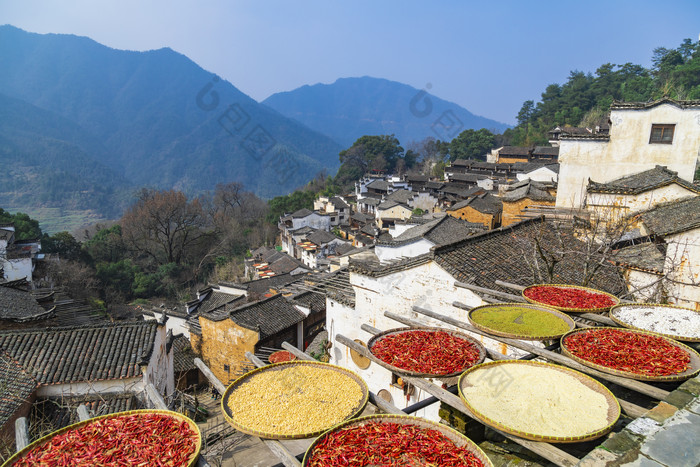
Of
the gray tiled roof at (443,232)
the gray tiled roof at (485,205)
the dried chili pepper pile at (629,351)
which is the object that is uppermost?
the dried chili pepper pile at (629,351)

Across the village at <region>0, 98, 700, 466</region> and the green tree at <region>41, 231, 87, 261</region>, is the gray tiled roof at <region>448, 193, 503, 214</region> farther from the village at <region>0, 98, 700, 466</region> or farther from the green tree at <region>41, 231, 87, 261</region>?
the green tree at <region>41, 231, 87, 261</region>

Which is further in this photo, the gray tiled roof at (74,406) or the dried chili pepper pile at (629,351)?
the gray tiled roof at (74,406)

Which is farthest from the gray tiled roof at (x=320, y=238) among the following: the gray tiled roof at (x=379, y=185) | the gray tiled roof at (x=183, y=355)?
the gray tiled roof at (x=183, y=355)

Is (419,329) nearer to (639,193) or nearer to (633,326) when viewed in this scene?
(633,326)

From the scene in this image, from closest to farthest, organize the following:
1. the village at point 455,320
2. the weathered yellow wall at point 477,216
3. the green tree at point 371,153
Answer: the village at point 455,320
the weathered yellow wall at point 477,216
the green tree at point 371,153

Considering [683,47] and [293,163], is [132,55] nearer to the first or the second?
[293,163]

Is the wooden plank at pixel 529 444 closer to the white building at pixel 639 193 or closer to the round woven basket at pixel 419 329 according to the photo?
the round woven basket at pixel 419 329

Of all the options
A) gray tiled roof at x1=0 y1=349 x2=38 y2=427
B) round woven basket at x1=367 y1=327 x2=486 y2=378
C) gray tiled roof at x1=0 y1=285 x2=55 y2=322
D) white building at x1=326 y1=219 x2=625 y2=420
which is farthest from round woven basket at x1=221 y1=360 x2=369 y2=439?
gray tiled roof at x1=0 y1=285 x2=55 y2=322

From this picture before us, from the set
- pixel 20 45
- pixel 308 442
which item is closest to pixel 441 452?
pixel 308 442
